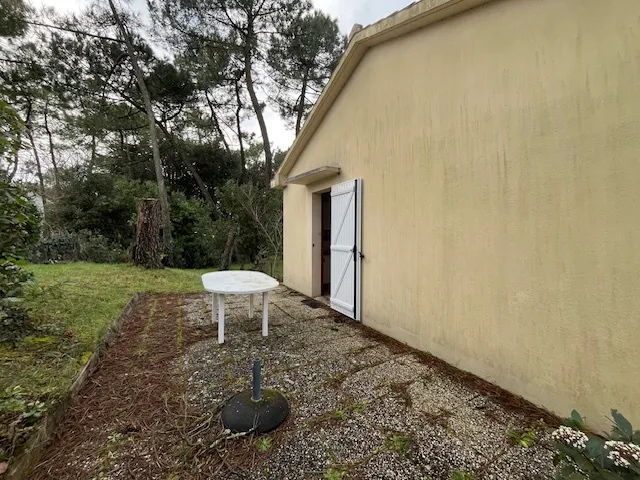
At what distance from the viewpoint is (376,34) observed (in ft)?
12.6

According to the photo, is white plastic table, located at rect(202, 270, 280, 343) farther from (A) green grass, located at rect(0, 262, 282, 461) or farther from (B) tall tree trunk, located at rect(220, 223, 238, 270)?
(B) tall tree trunk, located at rect(220, 223, 238, 270)

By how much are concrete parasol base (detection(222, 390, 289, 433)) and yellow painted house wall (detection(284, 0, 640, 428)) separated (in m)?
1.85

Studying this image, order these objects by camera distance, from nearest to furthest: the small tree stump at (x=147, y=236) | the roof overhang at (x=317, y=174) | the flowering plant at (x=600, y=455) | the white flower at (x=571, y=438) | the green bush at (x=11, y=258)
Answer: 1. the flowering plant at (x=600, y=455)
2. the white flower at (x=571, y=438)
3. the green bush at (x=11, y=258)
4. the roof overhang at (x=317, y=174)
5. the small tree stump at (x=147, y=236)

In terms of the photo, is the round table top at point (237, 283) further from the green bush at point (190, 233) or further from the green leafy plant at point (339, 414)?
the green bush at point (190, 233)

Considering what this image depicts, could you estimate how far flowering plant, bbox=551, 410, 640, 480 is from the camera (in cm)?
90

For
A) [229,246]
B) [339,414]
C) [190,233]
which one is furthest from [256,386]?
[190,233]

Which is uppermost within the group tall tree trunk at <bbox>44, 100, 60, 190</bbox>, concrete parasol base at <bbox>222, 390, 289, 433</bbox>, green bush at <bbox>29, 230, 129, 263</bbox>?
tall tree trunk at <bbox>44, 100, 60, 190</bbox>

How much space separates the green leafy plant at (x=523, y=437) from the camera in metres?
1.92

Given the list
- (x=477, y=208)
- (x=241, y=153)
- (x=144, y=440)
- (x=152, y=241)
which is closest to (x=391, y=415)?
(x=144, y=440)

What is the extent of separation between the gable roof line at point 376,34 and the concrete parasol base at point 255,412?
3.89 meters

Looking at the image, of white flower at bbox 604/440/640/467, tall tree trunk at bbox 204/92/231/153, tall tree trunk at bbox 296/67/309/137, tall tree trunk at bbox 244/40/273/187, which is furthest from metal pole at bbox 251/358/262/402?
tall tree trunk at bbox 204/92/231/153

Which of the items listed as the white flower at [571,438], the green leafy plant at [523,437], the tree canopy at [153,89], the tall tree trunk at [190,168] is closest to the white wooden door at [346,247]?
the green leafy plant at [523,437]

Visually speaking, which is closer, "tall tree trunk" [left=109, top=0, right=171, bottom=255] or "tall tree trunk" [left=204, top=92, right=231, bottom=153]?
"tall tree trunk" [left=109, top=0, right=171, bottom=255]

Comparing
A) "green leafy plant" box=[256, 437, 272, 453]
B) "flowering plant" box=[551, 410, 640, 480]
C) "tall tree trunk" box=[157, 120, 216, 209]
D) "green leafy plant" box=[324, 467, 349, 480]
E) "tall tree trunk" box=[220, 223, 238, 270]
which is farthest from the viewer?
"tall tree trunk" box=[157, 120, 216, 209]
